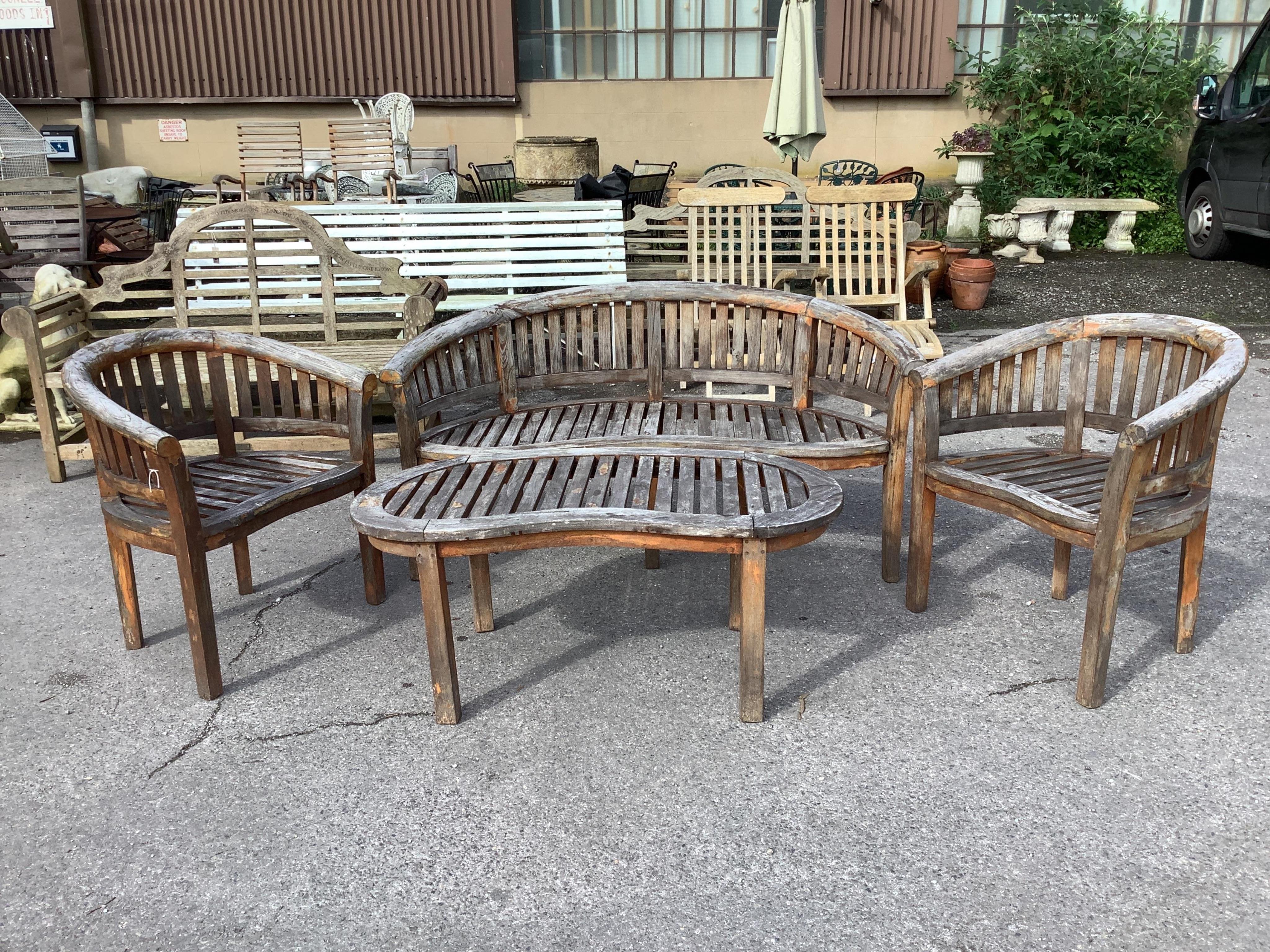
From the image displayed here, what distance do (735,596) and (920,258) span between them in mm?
5331

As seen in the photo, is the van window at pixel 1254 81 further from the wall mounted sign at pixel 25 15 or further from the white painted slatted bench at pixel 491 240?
the wall mounted sign at pixel 25 15

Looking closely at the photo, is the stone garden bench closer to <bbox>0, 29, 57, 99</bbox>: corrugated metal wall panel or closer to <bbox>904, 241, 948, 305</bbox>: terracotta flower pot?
<bbox>904, 241, 948, 305</bbox>: terracotta flower pot

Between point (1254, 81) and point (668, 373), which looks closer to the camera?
point (668, 373)

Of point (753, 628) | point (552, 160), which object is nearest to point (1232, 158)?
point (552, 160)

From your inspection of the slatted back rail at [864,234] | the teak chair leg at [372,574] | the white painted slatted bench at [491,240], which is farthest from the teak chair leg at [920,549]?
the white painted slatted bench at [491,240]

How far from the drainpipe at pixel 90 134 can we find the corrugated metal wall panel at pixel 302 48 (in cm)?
21

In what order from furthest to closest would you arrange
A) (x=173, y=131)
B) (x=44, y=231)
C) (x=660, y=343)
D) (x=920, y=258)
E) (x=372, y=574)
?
1. (x=173, y=131)
2. (x=920, y=258)
3. (x=44, y=231)
4. (x=660, y=343)
5. (x=372, y=574)

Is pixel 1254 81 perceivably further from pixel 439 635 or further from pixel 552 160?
pixel 439 635

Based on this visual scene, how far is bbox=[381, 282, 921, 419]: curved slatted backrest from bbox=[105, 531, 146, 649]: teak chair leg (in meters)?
1.18

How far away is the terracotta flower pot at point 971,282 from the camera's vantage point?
8.31 metres

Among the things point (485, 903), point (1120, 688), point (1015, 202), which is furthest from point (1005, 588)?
point (1015, 202)

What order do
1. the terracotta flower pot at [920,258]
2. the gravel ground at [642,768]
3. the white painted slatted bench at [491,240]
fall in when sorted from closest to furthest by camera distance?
the gravel ground at [642,768] < the white painted slatted bench at [491,240] < the terracotta flower pot at [920,258]

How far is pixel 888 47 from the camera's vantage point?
1266 centimetres

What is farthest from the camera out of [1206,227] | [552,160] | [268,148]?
[268,148]
